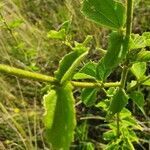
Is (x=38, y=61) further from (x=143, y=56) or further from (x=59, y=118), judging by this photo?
(x=59, y=118)

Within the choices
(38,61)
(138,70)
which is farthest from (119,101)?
(38,61)

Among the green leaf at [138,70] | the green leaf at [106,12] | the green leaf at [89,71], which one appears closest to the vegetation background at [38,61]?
the green leaf at [138,70]

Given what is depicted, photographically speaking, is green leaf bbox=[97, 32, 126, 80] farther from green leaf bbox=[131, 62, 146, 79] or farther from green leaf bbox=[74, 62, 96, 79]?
green leaf bbox=[131, 62, 146, 79]

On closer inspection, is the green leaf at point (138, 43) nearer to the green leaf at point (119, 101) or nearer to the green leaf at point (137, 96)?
the green leaf at point (119, 101)

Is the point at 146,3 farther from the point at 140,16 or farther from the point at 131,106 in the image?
the point at 131,106

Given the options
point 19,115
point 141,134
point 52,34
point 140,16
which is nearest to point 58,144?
point 52,34

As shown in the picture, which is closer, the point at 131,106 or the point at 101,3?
the point at 101,3
